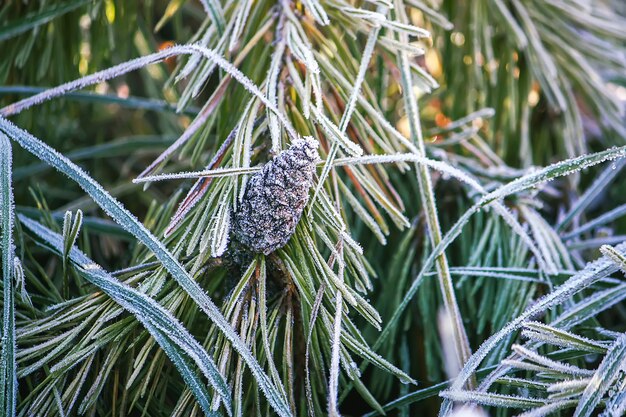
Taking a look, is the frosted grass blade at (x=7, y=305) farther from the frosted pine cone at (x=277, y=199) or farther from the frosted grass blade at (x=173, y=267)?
the frosted pine cone at (x=277, y=199)

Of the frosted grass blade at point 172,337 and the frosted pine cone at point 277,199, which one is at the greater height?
the frosted pine cone at point 277,199

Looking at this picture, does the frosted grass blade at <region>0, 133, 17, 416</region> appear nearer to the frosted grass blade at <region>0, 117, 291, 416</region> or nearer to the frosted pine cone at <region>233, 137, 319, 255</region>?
the frosted grass blade at <region>0, 117, 291, 416</region>

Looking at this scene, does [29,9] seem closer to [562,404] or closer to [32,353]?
[32,353]

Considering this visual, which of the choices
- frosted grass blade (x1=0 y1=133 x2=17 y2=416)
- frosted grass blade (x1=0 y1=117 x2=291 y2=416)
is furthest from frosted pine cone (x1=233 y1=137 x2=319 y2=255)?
frosted grass blade (x1=0 y1=133 x2=17 y2=416)

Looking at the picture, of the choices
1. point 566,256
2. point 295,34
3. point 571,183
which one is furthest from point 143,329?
point 571,183

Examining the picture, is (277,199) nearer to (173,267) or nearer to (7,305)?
(173,267)

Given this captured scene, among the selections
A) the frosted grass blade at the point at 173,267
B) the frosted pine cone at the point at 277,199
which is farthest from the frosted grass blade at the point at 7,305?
the frosted pine cone at the point at 277,199

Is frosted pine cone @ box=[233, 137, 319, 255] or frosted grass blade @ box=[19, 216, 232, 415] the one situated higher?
frosted pine cone @ box=[233, 137, 319, 255]

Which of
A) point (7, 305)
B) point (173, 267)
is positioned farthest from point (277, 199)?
point (7, 305)
